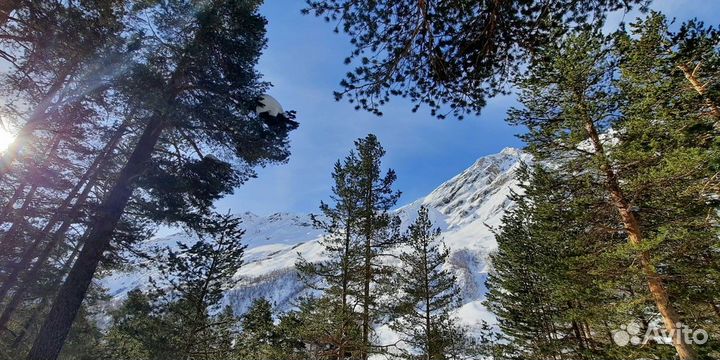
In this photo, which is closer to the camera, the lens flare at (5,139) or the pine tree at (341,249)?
the lens flare at (5,139)

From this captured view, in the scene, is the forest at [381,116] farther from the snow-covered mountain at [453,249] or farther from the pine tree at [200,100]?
the snow-covered mountain at [453,249]

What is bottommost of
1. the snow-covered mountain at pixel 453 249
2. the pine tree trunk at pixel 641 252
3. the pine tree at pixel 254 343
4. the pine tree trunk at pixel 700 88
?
the pine tree at pixel 254 343

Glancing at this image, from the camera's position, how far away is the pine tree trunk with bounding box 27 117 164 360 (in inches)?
207

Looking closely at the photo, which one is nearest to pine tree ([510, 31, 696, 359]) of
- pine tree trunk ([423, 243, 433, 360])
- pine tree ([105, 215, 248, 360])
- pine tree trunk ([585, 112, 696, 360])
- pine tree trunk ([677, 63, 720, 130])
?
pine tree trunk ([585, 112, 696, 360])

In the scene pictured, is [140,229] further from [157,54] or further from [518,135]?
[518,135]

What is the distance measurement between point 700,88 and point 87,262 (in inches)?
516

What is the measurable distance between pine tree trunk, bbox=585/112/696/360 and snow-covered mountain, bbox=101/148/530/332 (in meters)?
4.92

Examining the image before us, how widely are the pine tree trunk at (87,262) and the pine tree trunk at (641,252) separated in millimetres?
10410

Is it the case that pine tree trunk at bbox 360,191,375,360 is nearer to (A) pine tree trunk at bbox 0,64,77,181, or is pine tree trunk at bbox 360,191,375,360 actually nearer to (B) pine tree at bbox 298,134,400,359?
(B) pine tree at bbox 298,134,400,359

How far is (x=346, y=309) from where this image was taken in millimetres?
9688

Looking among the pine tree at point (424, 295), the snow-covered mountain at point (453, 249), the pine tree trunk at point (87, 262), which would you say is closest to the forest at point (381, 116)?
the pine tree trunk at point (87, 262)

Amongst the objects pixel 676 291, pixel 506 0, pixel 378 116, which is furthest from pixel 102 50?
pixel 676 291

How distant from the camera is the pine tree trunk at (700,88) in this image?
7.14 meters

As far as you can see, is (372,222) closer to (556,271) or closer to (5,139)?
(556,271)
